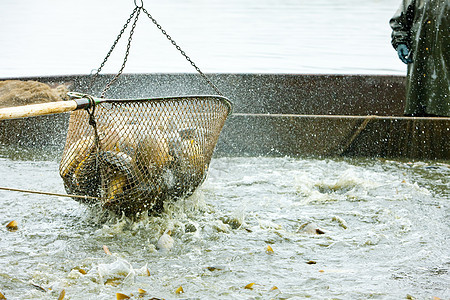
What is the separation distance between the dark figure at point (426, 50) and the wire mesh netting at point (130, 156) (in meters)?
3.01

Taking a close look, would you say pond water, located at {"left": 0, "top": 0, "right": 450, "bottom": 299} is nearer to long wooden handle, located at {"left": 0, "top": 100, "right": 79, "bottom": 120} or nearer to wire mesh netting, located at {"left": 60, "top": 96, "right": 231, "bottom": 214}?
wire mesh netting, located at {"left": 60, "top": 96, "right": 231, "bottom": 214}

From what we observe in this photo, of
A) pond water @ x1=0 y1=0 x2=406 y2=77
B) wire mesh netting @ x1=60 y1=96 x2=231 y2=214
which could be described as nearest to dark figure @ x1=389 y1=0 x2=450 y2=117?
wire mesh netting @ x1=60 y1=96 x2=231 y2=214

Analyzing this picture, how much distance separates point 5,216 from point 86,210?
1.65ft

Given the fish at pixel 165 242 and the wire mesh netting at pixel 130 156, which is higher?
the wire mesh netting at pixel 130 156

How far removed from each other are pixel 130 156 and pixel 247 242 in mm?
832

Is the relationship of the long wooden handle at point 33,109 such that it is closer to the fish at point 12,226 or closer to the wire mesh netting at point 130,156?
the wire mesh netting at point 130,156

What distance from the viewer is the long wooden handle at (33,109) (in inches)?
93.5

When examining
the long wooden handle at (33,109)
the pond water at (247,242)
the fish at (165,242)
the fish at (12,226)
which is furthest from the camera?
the fish at (12,226)

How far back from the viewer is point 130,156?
125 inches

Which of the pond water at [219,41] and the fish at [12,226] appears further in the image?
the pond water at [219,41]

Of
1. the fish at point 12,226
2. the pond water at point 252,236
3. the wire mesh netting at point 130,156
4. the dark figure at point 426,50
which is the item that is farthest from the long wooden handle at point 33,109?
the dark figure at point 426,50

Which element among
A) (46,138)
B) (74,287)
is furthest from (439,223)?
(46,138)

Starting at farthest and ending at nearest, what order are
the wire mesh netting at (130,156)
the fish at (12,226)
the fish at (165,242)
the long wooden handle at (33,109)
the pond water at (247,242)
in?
the fish at (12,226)
the wire mesh netting at (130,156)
the fish at (165,242)
the pond water at (247,242)
the long wooden handle at (33,109)

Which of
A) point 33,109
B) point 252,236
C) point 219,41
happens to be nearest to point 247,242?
point 252,236
